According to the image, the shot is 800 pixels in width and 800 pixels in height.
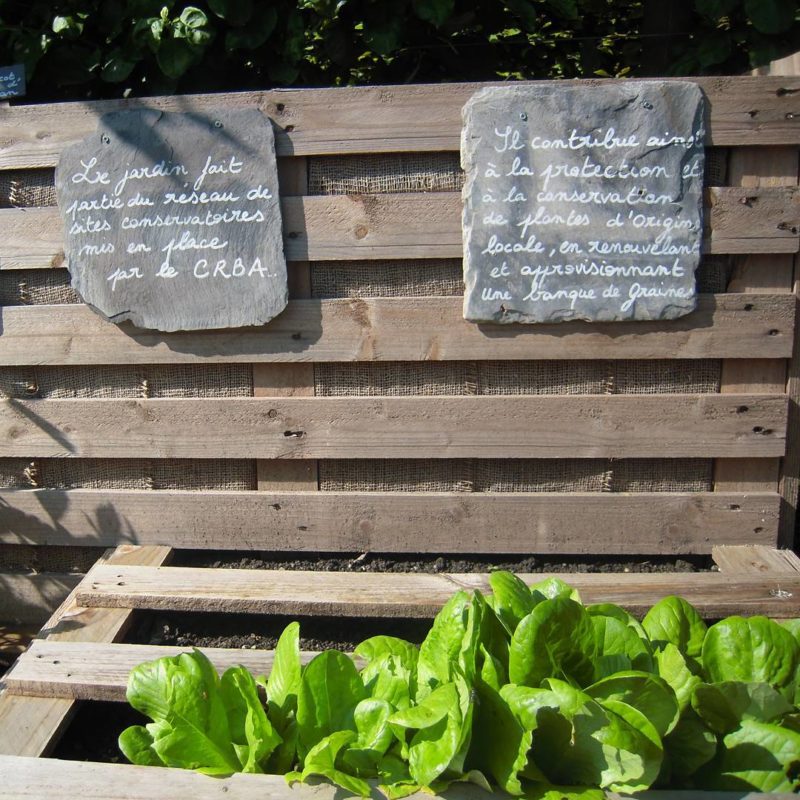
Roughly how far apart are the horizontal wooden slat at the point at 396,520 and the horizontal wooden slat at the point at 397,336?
18.8 inches

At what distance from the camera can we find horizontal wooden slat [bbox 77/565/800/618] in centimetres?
236

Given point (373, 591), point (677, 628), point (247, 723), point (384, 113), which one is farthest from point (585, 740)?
point (384, 113)

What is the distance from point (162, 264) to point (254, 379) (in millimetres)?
477

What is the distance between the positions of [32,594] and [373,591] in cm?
137

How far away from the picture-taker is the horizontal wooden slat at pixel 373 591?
7.75 feet

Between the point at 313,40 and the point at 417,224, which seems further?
the point at 313,40

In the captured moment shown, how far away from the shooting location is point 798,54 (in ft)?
8.20

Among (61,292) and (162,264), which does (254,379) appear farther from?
(61,292)

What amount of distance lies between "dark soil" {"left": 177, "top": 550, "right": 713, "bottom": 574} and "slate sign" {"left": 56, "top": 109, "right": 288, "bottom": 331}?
846 mm

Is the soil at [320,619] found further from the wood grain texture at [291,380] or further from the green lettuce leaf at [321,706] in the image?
the green lettuce leaf at [321,706]

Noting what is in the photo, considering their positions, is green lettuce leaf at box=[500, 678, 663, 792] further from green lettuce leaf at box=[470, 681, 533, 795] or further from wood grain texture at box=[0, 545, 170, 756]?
wood grain texture at box=[0, 545, 170, 756]

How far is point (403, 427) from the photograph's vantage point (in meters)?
2.67

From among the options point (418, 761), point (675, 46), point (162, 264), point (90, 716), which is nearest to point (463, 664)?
point (418, 761)

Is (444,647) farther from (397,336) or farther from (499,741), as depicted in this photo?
(397,336)
